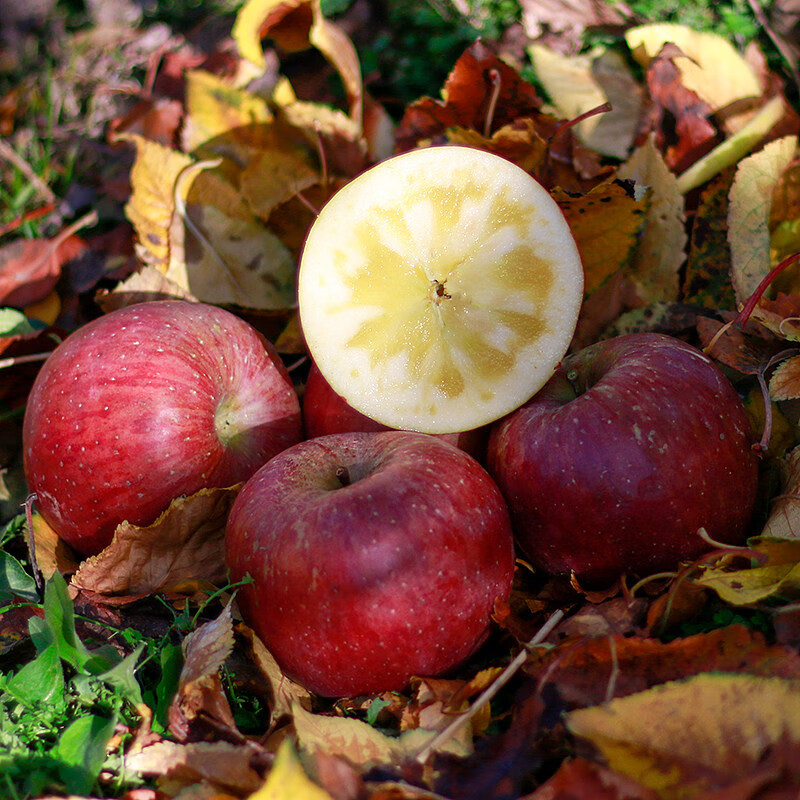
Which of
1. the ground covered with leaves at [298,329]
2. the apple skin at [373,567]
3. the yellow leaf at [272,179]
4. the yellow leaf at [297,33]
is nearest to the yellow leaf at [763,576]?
the ground covered with leaves at [298,329]

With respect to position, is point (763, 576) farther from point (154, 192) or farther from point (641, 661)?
point (154, 192)

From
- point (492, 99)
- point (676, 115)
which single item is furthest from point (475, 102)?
point (676, 115)

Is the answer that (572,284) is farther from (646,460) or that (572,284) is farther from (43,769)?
(43,769)

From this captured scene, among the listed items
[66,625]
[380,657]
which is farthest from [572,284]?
[66,625]

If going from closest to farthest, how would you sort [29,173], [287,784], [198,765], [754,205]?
[287,784] < [198,765] < [754,205] < [29,173]

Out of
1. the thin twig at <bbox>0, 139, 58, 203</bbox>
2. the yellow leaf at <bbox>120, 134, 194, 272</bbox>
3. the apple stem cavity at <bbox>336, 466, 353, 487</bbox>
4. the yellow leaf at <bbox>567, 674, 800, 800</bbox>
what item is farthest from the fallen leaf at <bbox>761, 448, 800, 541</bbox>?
the thin twig at <bbox>0, 139, 58, 203</bbox>

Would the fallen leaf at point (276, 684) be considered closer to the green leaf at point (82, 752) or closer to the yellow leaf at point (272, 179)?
the green leaf at point (82, 752)

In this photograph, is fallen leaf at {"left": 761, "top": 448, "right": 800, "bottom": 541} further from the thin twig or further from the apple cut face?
the thin twig
